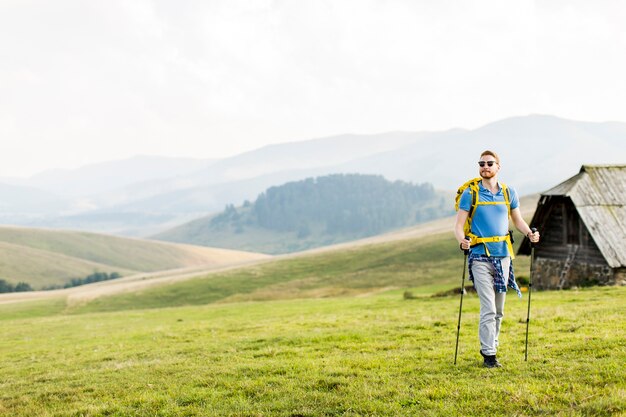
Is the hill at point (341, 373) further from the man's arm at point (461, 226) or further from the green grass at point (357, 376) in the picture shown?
the man's arm at point (461, 226)

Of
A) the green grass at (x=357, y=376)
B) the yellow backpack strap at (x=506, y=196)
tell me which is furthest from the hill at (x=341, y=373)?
the yellow backpack strap at (x=506, y=196)

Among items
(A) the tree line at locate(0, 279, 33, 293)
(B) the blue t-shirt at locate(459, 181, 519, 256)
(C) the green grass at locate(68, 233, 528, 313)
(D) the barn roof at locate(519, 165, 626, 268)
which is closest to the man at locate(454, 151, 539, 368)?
(B) the blue t-shirt at locate(459, 181, 519, 256)

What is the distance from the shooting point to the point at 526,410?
28.6 ft

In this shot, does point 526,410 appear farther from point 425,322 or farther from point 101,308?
point 101,308

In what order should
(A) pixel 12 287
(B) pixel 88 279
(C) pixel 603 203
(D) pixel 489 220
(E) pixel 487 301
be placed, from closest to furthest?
(E) pixel 487 301
(D) pixel 489 220
(C) pixel 603 203
(A) pixel 12 287
(B) pixel 88 279

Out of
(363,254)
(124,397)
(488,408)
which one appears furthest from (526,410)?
(363,254)

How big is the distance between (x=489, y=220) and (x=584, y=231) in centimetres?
3362

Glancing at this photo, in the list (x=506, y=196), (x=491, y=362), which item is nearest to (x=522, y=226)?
(x=506, y=196)

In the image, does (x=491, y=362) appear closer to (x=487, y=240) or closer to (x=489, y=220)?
(x=487, y=240)

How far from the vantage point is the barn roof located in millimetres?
38375

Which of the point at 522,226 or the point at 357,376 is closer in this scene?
the point at 357,376

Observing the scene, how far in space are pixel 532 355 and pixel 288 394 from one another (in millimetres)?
5673

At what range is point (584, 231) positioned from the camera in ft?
134

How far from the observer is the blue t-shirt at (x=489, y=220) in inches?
452
